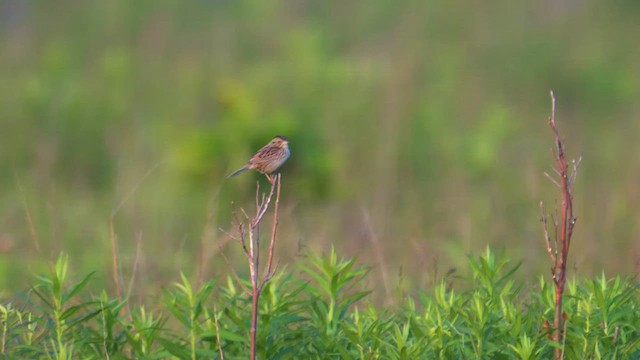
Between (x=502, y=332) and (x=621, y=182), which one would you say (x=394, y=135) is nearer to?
(x=621, y=182)

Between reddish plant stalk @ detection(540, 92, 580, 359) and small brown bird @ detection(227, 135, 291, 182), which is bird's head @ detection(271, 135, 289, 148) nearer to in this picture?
small brown bird @ detection(227, 135, 291, 182)

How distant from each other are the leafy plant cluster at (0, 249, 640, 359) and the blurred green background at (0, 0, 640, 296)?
1821mm

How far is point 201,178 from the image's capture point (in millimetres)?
9086

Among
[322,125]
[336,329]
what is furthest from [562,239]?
[322,125]

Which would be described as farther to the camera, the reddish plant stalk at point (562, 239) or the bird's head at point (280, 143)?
the bird's head at point (280, 143)

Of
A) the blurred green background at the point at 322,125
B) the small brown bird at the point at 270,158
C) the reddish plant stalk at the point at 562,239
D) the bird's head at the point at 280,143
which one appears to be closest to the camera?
the reddish plant stalk at the point at 562,239

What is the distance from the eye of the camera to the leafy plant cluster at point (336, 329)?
13.8 ft

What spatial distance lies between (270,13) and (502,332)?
7.68 metres

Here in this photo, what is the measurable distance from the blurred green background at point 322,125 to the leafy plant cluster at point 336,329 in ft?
5.98

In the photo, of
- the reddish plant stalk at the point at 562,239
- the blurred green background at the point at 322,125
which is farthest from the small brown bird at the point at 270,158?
the blurred green background at the point at 322,125

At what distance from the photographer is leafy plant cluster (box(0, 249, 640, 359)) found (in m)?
4.19

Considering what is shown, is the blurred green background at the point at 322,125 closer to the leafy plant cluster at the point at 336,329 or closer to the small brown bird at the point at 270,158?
the small brown bird at the point at 270,158

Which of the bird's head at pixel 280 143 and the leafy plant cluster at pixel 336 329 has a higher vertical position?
the bird's head at pixel 280 143

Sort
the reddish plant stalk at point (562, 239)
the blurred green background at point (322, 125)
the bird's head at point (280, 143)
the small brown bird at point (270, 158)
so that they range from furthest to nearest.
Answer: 1. the blurred green background at point (322, 125)
2. the bird's head at point (280, 143)
3. the small brown bird at point (270, 158)
4. the reddish plant stalk at point (562, 239)
